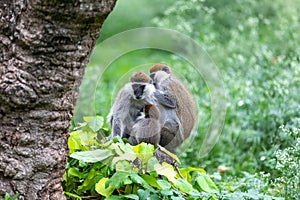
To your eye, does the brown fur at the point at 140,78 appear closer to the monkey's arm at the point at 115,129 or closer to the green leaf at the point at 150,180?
the monkey's arm at the point at 115,129

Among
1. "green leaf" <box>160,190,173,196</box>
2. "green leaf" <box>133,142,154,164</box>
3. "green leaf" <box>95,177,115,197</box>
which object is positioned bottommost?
"green leaf" <box>95,177,115,197</box>

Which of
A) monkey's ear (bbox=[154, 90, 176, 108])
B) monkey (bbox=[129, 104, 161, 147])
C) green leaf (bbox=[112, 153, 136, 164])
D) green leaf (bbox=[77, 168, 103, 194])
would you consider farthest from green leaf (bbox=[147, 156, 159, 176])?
monkey's ear (bbox=[154, 90, 176, 108])

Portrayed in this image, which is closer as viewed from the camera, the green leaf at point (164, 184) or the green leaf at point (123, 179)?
the green leaf at point (123, 179)

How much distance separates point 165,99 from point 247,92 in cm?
213

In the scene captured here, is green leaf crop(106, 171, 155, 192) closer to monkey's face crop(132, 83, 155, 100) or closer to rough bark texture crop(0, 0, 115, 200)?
rough bark texture crop(0, 0, 115, 200)

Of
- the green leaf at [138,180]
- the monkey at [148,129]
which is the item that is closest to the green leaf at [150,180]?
the green leaf at [138,180]

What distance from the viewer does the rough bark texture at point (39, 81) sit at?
11.0 ft

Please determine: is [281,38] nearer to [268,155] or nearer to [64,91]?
[268,155]

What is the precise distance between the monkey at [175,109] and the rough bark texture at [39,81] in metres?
1.67

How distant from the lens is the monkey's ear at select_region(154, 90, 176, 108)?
5352 millimetres

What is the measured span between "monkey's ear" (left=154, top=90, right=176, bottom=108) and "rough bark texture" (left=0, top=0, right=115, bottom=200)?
1643 millimetres

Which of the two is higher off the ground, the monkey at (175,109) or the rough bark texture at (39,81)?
the monkey at (175,109)

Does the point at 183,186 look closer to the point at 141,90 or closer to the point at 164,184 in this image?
the point at 164,184

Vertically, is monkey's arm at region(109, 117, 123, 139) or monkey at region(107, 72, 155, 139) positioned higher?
monkey at region(107, 72, 155, 139)
